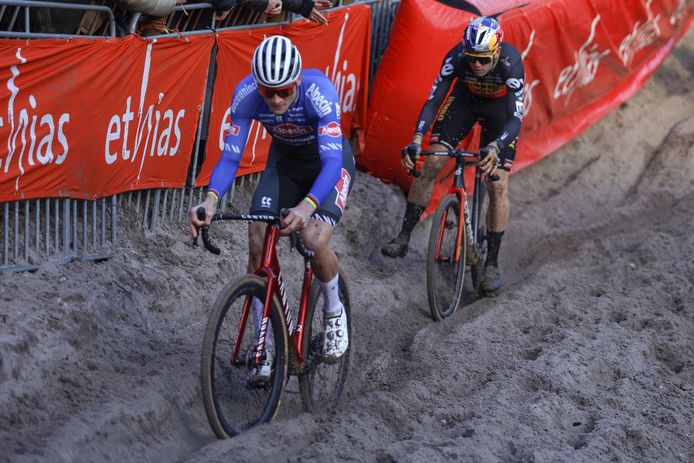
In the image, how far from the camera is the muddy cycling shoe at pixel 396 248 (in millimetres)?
8719

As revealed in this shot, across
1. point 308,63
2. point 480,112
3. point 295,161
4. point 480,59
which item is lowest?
point 480,112

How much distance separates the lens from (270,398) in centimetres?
580

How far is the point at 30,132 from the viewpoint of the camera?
6.49 m

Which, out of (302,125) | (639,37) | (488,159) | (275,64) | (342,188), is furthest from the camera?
(639,37)

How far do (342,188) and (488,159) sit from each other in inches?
83.5

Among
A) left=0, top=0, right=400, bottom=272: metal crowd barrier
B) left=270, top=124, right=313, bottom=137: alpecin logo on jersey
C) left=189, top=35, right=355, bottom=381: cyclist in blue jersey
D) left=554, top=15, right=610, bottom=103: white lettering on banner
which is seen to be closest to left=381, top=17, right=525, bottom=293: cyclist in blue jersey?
left=0, top=0, right=400, bottom=272: metal crowd barrier

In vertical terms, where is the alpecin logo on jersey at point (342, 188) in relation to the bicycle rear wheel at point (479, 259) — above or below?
above

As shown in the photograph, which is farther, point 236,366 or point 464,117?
point 464,117

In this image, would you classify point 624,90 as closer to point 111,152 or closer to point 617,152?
point 617,152

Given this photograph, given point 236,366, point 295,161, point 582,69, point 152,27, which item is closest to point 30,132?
point 152,27

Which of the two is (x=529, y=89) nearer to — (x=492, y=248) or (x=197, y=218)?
(x=492, y=248)

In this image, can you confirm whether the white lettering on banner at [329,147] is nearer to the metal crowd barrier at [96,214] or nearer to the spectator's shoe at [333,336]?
the spectator's shoe at [333,336]

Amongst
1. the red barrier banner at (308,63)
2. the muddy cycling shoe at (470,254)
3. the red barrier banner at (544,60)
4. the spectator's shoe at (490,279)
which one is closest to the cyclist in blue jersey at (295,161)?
the red barrier banner at (308,63)

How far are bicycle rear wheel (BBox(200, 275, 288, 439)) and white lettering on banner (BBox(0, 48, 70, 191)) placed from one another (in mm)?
1854
